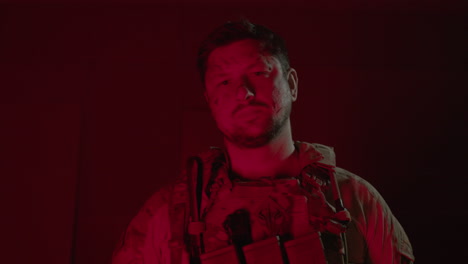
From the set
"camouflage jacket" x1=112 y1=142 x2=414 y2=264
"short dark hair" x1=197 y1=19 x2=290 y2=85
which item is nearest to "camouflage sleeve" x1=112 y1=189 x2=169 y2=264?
"camouflage jacket" x1=112 y1=142 x2=414 y2=264

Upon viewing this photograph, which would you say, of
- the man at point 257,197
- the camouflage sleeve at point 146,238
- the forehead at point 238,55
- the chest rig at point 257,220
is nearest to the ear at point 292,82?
the man at point 257,197

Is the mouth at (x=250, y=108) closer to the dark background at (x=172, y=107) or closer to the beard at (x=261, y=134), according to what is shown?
the beard at (x=261, y=134)

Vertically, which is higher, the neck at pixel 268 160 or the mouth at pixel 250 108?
the mouth at pixel 250 108

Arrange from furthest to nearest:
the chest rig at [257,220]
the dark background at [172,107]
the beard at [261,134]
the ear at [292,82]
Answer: the dark background at [172,107]
the ear at [292,82]
the beard at [261,134]
the chest rig at [257,220]

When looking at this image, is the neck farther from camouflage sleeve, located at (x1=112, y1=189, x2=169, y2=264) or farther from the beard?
camouflage sleeve, located at (x1=112, y1=189, x2=169, y2=264)

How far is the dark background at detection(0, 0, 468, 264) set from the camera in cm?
234

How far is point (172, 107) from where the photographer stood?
240 centimetres

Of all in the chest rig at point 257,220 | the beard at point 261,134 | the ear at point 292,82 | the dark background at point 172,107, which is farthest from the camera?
the dark background at point 172,107

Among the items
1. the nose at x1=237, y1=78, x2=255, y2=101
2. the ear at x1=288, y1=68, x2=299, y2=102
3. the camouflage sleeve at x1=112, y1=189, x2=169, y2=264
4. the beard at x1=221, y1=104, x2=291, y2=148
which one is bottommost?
the camouflage sleeve at x1=112, y1=189, x2=169, y2=264

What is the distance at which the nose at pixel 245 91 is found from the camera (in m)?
1.66

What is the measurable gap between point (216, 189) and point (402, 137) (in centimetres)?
110

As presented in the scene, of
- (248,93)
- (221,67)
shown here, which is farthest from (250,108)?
(221,67)

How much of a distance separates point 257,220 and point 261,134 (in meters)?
0.26

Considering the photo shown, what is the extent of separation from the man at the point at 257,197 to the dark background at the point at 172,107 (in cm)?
61
